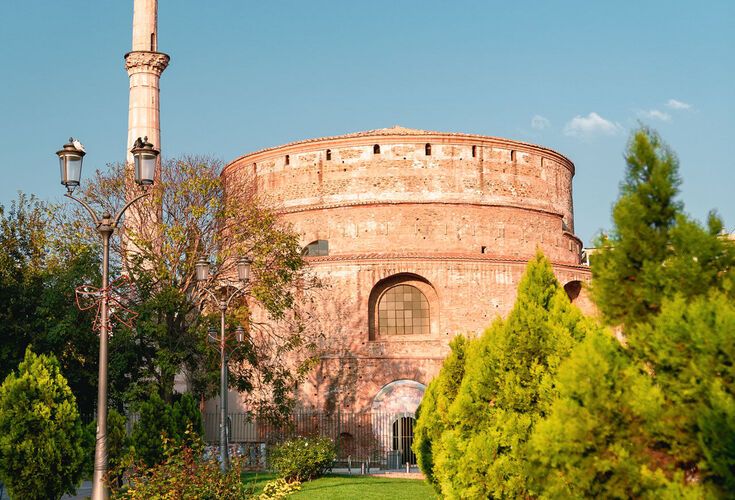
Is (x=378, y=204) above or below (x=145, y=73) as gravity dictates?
below

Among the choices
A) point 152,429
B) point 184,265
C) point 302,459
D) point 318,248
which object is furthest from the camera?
point 318,248

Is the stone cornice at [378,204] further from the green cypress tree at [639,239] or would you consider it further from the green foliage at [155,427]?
the green cypress tree at [639,239]

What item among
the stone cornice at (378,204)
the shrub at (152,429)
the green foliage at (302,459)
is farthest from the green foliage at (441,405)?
the stone cornice at (378,204)

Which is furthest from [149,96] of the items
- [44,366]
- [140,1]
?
[44,366]

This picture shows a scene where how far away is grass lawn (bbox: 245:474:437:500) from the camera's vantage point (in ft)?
46.2

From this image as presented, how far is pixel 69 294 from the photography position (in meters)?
19.2

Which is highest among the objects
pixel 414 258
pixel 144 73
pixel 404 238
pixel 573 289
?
pixel 144 73

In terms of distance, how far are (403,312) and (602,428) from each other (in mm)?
20653

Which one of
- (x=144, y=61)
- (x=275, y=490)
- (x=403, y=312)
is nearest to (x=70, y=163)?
(x=275, y=490)

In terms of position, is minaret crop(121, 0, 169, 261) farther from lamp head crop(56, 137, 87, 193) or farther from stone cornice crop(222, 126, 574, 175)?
lamp head crop(56, 137, 87, 193)

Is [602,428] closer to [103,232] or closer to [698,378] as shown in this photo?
[698,378]

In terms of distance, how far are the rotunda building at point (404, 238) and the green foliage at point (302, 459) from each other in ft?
22.0

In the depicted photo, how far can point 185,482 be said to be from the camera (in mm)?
9023

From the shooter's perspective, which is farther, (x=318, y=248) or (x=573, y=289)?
(x=573, y=289)
